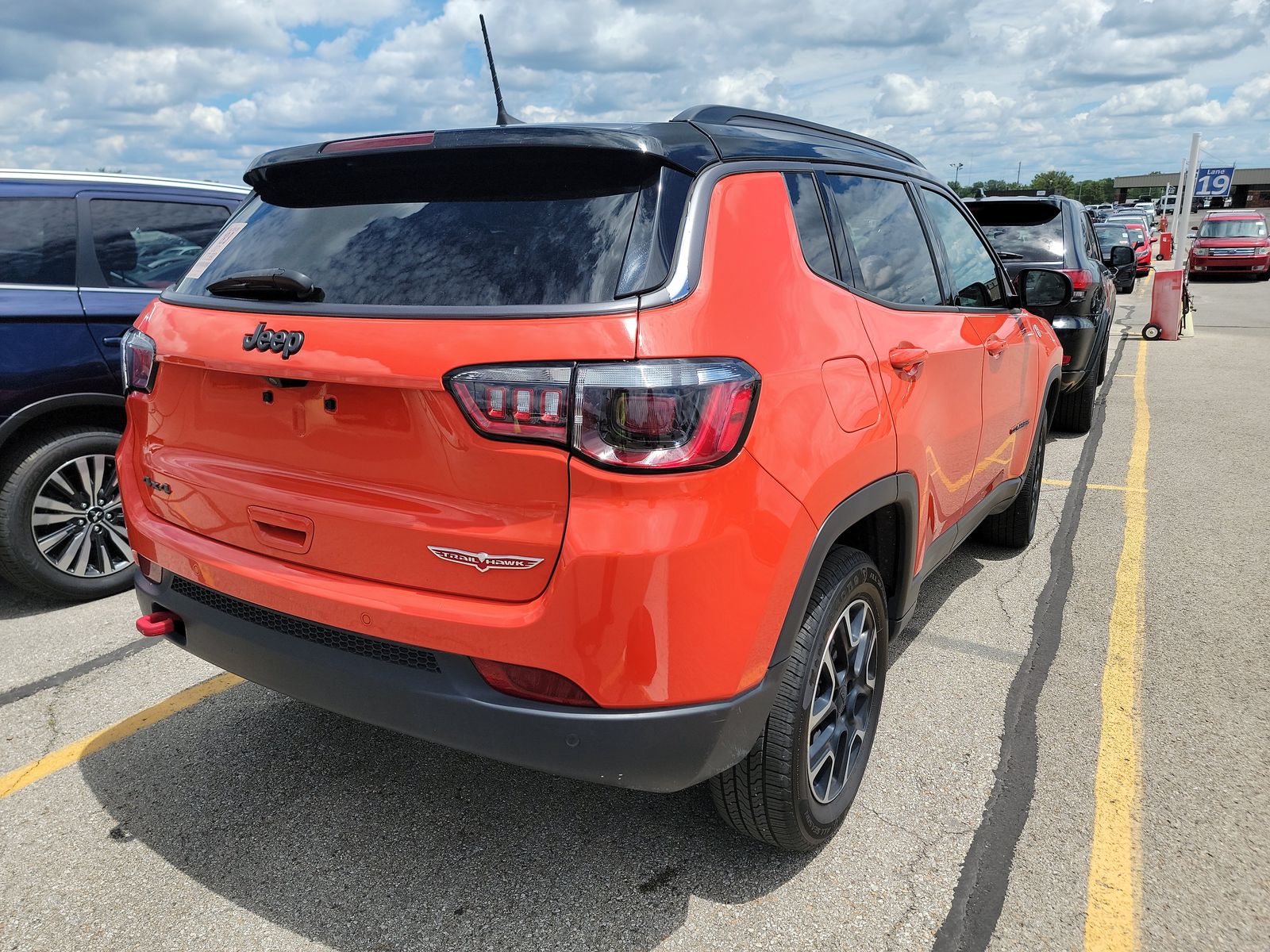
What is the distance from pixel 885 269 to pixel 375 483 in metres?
1.72

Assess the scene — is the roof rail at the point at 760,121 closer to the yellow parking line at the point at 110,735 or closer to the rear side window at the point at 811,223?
the rear side window at the point at 811,223

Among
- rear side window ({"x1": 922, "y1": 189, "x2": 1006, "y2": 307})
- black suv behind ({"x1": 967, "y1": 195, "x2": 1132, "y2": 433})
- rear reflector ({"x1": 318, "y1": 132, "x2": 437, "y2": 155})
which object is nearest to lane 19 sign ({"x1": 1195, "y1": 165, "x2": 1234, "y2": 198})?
black suv behind ({"x1": 967, "y1": 195, "x2": 1132, "y2": 433})

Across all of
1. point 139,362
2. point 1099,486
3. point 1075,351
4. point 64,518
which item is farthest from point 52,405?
point 1075,351

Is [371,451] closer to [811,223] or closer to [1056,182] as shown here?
[811,223]

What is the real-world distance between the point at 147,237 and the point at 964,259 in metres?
3.87

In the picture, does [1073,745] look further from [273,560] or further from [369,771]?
[273,560]

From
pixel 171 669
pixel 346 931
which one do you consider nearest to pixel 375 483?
pixel 346 931

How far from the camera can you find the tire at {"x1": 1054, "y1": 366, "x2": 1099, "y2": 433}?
780 cm

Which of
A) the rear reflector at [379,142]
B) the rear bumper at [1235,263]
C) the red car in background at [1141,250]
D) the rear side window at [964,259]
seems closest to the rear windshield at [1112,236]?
the red car in background at [1141,250]

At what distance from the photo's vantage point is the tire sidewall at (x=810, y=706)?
2.29m

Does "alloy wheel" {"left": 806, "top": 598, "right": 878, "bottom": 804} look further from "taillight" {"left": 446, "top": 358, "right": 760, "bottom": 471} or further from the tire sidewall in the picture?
"taillight" {"left": 446, "top": 358, "right": 760, "bottom": 471}

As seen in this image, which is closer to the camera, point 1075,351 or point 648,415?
point 648,415

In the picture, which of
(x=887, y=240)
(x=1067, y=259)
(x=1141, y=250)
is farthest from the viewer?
(x=1141, y=250)

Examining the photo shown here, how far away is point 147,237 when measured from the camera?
4.69 m
